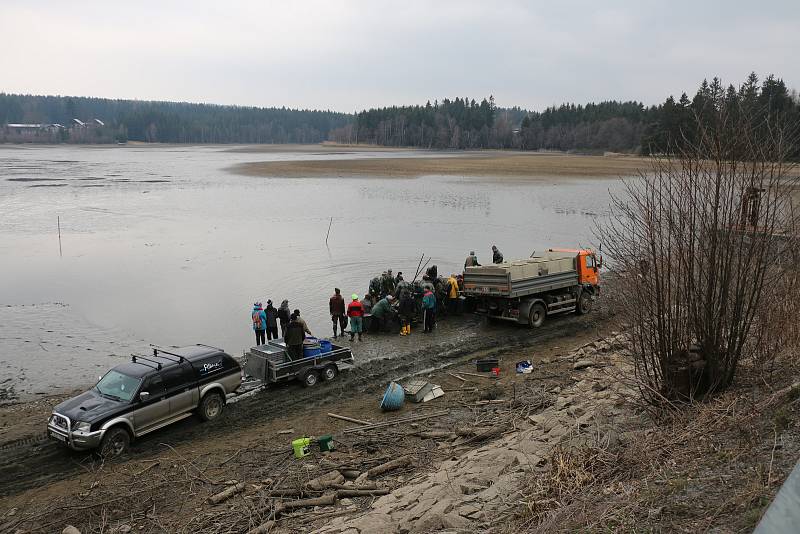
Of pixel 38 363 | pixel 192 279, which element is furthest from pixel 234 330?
pixel 192 279

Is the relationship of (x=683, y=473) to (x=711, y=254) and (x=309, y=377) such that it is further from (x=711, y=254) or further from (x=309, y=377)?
(x=309, y=377)

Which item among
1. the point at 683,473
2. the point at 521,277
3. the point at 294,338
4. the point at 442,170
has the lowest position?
the point at 294,338

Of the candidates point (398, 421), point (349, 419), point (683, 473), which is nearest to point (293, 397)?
point (349, 419)

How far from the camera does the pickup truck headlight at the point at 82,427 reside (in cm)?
1103

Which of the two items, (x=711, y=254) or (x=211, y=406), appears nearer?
(x=711, y=254)

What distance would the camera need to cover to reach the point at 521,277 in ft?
62.4

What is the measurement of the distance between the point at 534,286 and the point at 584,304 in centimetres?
277

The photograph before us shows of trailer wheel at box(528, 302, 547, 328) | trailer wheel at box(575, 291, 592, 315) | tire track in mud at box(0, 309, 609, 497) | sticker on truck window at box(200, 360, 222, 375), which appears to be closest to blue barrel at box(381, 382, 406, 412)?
tire track in mud at box(0, 309, 609, 497)

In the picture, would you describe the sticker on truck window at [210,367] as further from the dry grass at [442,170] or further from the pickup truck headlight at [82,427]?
the dry grass at [442,170]

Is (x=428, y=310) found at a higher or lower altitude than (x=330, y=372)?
higher

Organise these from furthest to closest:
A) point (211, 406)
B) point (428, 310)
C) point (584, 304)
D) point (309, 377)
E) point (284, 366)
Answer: point (584, 304)
point (428, 310)
point (309, 377)
point (284, 366)
point (211, 406)

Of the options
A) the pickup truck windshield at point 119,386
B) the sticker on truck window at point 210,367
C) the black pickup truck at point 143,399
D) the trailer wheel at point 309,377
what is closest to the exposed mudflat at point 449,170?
the trailer wheel at point 309,377

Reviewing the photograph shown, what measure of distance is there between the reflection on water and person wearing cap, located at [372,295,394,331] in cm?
219

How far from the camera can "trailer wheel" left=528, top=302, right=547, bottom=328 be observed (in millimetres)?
19312
